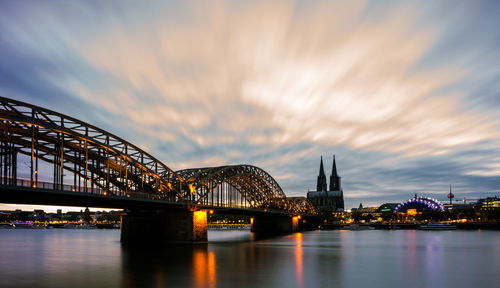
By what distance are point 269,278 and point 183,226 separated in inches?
1668

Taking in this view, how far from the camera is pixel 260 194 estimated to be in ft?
429

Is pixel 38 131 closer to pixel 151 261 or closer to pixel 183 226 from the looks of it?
→ pixel 151 261

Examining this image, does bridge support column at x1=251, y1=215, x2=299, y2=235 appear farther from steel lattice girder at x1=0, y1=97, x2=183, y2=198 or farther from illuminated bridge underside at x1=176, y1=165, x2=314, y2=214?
steel lattice girder at x1=0, y1=97, x2=183, y2=198

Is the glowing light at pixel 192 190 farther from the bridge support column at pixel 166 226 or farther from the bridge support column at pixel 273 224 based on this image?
the bridge support column at pixel 273 224

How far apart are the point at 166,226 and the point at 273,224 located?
283ft

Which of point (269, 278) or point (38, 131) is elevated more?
point (38, 131)

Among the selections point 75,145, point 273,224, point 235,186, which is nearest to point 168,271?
point 75,145

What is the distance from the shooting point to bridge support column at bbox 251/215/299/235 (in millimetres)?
152113

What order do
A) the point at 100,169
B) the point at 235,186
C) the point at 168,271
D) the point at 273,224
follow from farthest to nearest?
the point at 273,224 → the point at 235,186 → the point at 100,169 → the point at 168,271

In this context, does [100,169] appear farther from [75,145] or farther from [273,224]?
[273,224]

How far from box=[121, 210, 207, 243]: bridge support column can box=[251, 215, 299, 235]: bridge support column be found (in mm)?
77615

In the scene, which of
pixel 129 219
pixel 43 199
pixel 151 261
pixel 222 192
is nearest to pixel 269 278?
pixel 151 261

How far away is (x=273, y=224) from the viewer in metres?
156

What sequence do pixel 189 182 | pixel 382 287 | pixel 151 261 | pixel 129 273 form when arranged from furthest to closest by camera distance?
pixel 189 182 < pixel 151 261 < pixel 129 273 < pixel 382 287
